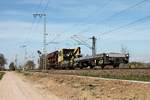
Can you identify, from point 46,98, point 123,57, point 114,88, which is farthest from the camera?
point 123,57

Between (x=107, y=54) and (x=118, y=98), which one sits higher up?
(x=107, y=54)

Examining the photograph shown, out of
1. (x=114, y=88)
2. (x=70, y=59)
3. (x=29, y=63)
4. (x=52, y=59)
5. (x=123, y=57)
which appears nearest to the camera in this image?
(x=114, y=88)

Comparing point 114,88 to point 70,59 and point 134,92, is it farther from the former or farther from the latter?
point 70,59

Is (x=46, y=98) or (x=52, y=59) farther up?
(x=52, y=59)

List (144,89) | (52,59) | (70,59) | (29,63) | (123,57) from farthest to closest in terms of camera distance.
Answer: (29,63) → (52,59) → (70,59) → (123,57) → (144,89)

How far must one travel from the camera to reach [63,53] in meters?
68.9

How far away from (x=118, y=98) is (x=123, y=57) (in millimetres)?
27118

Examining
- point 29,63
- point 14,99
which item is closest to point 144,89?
point 14,99

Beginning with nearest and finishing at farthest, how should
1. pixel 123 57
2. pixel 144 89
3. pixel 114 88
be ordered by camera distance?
1. pixel 144 89
2. pixel 114 88
3. pixel 123 57

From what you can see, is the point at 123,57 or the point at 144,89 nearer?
the point at 144,89

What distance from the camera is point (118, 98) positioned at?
1769 cm

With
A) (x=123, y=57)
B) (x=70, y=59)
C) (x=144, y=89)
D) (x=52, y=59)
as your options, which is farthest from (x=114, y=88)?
(x=52, y=59)

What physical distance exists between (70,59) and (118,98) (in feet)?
162

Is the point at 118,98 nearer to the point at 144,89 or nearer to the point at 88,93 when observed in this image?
the point at 144,89
